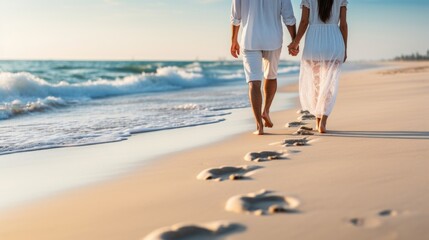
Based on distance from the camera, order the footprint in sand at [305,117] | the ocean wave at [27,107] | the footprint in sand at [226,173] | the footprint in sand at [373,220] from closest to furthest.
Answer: the footprint in sand at [373,220], the footprint in sand at [226,173], the footprint in sand at [305,117], the ocean wave at [27,107]

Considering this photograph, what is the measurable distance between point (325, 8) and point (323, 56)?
18.7 inches

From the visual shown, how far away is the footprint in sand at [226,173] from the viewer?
3246 millimetres

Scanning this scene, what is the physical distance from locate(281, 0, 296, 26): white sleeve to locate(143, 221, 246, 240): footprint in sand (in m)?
3.46

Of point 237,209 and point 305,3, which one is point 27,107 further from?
point 237,209

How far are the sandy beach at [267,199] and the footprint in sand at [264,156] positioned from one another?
4cm

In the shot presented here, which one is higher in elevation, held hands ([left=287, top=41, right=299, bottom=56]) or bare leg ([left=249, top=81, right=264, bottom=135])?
held hands ([left=287, top=41, right=299, bottom=56])

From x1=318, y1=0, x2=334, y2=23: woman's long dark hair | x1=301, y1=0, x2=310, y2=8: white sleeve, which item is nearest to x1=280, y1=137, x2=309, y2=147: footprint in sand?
x1=318, y1=0, x2=334, y2=23: woman's long dark hair

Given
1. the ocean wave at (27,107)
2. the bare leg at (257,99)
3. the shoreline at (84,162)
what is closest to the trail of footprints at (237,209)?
the shoreline at (84,162)

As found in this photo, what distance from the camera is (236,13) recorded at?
523 centimetres

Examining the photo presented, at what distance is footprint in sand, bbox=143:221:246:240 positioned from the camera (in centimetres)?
217

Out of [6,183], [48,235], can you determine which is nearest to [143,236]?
[48,235]

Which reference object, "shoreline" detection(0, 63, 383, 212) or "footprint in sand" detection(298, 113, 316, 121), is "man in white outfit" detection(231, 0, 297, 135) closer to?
"shoreline" detection(0, 63, 383, 212)

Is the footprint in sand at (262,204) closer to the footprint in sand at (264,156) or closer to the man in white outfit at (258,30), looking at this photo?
the footprint in sand at (264,156)

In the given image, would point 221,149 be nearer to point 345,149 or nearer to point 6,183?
point 345,149
